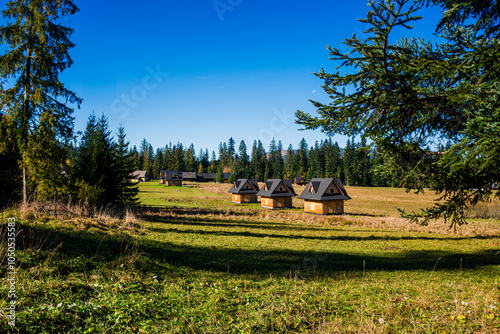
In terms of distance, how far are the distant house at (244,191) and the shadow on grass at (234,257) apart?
109 feet

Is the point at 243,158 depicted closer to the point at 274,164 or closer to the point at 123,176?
the point at 274,164

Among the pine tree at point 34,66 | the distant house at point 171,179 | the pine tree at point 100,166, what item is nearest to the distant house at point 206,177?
the distant house at point 171,179

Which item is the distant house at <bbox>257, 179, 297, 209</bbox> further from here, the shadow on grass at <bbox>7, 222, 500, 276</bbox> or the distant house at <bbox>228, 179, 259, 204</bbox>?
the shadow on grass at <bbox>7, 222, 500, 276</bbox>

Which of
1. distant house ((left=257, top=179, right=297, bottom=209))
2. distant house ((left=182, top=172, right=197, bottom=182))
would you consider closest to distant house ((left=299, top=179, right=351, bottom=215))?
distant house ((left=257, top=179, right=297, bottom=209))

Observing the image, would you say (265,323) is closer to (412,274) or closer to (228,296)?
(228,296)

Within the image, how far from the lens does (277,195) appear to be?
39500mm

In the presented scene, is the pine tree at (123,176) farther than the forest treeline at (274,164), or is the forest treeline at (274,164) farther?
the forest treeline at (274,164)

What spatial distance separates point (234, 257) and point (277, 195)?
30.2 meters

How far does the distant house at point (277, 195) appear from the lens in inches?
1556

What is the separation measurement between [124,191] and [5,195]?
920cm

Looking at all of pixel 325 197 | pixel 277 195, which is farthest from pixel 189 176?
pixel 325 197

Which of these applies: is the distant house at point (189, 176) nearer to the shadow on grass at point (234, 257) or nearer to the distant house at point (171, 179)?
the distant house at point (171, 179)

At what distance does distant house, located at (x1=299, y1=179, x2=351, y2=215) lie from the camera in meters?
33.0

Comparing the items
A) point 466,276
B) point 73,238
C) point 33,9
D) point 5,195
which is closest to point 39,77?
point 33,9
